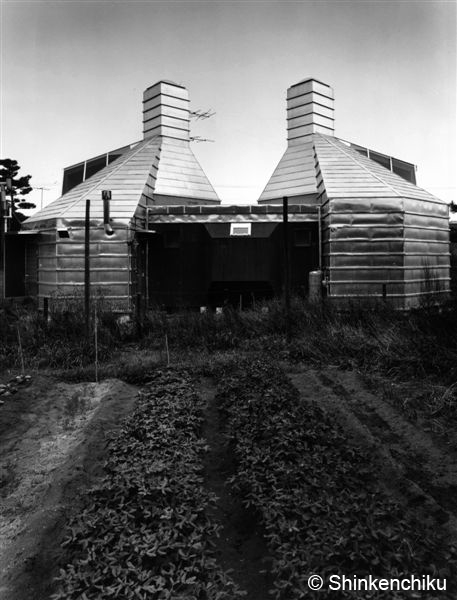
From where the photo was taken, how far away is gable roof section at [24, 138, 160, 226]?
2019 centimetres

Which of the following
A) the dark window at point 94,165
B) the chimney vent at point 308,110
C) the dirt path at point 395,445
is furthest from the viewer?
the dark window at point 94,165

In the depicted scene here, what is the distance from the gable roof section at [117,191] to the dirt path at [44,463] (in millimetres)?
11358

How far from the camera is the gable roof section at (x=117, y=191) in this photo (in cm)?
2019

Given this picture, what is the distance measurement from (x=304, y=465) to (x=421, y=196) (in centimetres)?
1781

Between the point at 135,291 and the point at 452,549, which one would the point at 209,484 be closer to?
the point at 452,549

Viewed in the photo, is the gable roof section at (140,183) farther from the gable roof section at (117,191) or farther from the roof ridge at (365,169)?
the roof ridge at (365,169)

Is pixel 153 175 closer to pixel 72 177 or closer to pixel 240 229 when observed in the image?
pixel 240 229

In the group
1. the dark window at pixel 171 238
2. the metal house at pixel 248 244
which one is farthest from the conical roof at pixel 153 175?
the dark window at pixel 171 238

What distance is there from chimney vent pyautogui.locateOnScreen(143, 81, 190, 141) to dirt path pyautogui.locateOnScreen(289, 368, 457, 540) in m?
21.6

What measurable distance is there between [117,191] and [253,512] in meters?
18.4

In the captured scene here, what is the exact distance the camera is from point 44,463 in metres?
6.54

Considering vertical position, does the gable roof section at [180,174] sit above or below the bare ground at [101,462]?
above

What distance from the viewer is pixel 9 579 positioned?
4160 millimetres

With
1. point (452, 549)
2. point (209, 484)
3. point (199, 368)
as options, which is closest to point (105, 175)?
point (199, 368)
